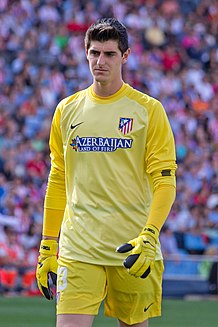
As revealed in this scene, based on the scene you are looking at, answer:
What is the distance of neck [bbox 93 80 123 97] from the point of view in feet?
20.0

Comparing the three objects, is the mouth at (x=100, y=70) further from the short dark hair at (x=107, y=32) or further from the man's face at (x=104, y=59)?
the short dark hair at (x=107, y=32)

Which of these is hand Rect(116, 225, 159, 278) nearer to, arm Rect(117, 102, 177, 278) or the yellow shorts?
arm Rect(117, 102, 177, 278)

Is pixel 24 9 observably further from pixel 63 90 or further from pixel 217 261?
pixel 217 261

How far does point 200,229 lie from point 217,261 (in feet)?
5.13

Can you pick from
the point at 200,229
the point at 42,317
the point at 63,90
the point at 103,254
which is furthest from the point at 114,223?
the point at 63,90

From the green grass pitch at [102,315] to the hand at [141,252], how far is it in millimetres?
5451

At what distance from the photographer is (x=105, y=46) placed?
594 centimetres

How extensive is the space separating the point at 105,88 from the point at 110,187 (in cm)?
59

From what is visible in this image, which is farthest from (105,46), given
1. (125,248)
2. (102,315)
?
(102,315)

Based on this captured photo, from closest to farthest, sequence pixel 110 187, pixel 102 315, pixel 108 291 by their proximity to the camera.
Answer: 1. pixel 110 187
2. pixel 108 291
3. pixel 102 315

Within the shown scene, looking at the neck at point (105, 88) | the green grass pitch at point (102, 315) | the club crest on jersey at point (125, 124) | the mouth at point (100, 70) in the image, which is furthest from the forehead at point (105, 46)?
the green grass pitch at point (102, 315)

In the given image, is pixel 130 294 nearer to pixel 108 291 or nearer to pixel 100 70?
pixel 108 291

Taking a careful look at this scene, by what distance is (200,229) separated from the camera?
16.5m

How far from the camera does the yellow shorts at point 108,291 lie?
5.91 metres
